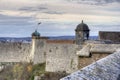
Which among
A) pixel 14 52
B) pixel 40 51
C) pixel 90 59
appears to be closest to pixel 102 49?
pixel 90 59

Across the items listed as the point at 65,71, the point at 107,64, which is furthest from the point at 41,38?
the point at 107,64

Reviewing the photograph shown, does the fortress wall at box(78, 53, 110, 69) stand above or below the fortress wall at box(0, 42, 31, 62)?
above

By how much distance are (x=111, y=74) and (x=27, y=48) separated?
143ft

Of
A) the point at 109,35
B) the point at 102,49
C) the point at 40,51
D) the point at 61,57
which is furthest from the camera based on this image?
the point at 40,51

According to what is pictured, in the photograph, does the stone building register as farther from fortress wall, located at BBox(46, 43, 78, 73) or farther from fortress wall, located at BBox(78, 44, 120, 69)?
fortress wall, located at BBox(78, 44, 120, 69)

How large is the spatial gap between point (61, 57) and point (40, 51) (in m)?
5.25

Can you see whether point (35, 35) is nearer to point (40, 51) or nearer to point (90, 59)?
point (40, 51)

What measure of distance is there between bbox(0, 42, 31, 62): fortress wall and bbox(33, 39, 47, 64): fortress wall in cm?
203

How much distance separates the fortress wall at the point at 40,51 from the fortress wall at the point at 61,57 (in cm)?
233

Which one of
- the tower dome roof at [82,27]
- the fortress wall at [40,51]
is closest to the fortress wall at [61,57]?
the tower dome roof at [82,27]

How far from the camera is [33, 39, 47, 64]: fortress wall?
4484 centimetres

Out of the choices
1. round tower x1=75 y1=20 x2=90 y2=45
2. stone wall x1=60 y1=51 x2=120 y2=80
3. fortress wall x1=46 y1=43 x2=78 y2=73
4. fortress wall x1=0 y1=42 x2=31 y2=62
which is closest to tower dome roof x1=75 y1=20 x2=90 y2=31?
round tower x1=75 y1=20 x2=90 y2=45

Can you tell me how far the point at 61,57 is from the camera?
40.8 metres

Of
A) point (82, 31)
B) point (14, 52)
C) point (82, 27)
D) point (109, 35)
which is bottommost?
point (14, 52)
